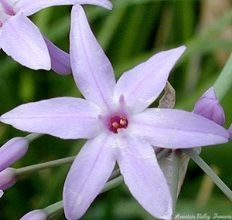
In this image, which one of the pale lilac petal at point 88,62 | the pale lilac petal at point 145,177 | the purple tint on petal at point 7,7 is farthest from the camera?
the purple tint on petal at point 7,7

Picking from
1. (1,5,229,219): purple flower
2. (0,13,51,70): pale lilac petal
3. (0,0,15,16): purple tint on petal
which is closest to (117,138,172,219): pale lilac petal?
(1,5,229,219): purple flower

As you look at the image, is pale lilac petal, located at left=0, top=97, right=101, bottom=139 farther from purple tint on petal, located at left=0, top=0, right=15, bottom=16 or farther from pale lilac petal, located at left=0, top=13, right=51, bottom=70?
purple tint on petal, located at left=0, top=0, right=15, bottom=16

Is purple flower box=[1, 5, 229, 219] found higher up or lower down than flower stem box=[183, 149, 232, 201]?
higher up

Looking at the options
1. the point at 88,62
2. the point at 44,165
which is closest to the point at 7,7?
the point at 88,62

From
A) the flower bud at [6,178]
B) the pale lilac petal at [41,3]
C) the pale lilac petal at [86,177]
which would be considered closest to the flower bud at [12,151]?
the flower bud at [6,178]

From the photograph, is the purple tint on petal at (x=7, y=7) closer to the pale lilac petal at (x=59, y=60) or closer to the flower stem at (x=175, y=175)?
the pale lilac petal at (x=59, y=60)

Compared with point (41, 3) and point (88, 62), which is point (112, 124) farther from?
point (41, 3)

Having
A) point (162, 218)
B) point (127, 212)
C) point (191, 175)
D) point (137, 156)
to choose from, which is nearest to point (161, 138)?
point (137, 156)
